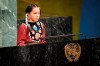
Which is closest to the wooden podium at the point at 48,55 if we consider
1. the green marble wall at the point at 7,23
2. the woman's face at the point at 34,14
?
the green marble wall at the point at 7,23

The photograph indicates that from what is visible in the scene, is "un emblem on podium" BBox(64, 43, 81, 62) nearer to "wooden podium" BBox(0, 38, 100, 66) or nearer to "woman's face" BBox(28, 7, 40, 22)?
"wooden podium" BBox(0, 38, 100, 66)

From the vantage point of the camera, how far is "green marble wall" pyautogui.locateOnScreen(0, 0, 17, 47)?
4.33 metres

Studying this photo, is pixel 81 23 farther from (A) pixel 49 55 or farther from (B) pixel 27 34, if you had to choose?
(A) pixel 49 55

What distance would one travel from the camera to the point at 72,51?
4.84 metres

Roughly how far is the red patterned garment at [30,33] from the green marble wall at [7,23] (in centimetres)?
57

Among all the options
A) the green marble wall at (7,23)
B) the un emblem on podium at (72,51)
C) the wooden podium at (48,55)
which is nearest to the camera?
the wooden podium at (48,55)

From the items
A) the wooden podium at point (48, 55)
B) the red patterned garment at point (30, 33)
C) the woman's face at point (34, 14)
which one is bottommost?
the wooden podium at point (48, 55)

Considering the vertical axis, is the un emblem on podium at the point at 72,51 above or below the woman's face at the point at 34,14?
below

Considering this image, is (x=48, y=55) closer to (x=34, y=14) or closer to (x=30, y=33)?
(x=30, y=33)

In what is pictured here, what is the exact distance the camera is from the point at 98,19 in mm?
8328

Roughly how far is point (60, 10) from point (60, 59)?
3810 mm

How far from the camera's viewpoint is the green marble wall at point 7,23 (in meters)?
4.33

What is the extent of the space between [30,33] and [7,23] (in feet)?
2.82

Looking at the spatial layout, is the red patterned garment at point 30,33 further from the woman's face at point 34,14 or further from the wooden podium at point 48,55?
the wooden podium at point 48,55
